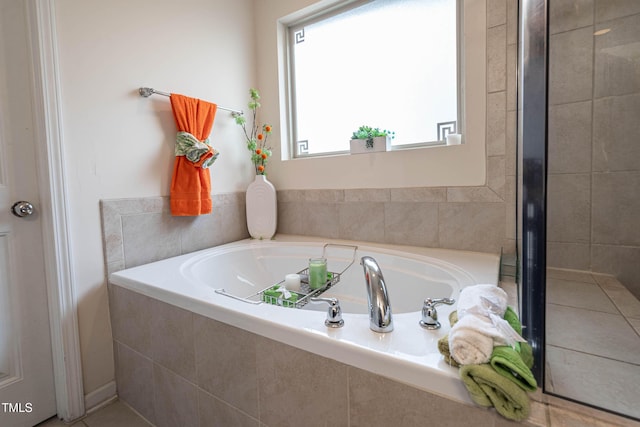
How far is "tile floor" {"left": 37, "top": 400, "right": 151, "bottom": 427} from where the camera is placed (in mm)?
1272

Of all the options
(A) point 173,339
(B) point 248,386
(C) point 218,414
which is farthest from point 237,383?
(A) point 173,339

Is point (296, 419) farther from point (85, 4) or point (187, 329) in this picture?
point (85, 4)

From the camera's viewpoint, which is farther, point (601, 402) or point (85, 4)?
point (85, 4)

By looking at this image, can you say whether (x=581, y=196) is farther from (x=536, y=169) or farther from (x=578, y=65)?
(x=536, y=169)

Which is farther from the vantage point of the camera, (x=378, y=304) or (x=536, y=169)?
(x=378, y=304)

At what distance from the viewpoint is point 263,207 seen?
6.79 feet

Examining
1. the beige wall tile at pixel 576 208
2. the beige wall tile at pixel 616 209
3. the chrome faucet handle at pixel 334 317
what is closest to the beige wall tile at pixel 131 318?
the chrome faucet handle at pixel 334 317

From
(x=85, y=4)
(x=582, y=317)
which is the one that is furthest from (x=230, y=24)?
(x=582, y=317)

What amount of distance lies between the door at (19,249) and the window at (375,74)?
1.47 m

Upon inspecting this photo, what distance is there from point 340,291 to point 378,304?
3.03ft

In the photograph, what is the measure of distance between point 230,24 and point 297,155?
0.99 meters

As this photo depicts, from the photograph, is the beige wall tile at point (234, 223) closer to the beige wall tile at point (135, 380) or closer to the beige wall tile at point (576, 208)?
the beige wall tile at point (135, 380)

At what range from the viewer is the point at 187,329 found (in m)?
1.07

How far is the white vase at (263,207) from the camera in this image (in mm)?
2062
